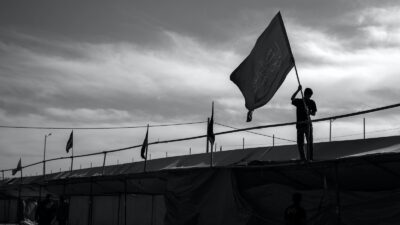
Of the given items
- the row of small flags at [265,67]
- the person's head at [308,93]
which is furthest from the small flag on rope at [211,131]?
the person's head at [308,93]

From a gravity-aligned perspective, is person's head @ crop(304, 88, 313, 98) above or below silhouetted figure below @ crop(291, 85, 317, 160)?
above

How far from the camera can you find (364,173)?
451 inches

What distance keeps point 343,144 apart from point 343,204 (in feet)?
10.3

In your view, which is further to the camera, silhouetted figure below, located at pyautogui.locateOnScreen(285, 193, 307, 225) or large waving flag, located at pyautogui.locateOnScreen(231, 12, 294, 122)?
large waving flag, located at pyautogui.locateOnScreen(231, 12, 294, 122)

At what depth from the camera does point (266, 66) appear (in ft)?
37.4

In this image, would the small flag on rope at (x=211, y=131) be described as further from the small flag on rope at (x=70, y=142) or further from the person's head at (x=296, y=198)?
the small flag on rope at (x=70, y=142)

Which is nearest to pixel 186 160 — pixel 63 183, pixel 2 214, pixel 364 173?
pixel 63 183

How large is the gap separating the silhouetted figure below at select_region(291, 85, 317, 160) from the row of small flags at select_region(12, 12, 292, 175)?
583 mm

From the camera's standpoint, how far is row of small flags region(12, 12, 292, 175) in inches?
438

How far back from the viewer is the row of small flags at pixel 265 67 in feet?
36.5

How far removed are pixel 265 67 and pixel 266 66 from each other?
30mm

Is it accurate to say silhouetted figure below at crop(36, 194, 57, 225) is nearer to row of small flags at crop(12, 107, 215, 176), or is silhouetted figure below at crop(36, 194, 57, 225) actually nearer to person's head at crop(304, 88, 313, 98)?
row of small flags at crop(12, 107, 215, 176)

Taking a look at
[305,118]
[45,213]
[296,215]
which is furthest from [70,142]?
[296,215]

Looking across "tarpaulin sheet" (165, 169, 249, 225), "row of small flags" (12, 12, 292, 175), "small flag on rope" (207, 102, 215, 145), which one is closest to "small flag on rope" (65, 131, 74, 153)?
"tarpaulin sheet" (165, 169, 249, 225)
